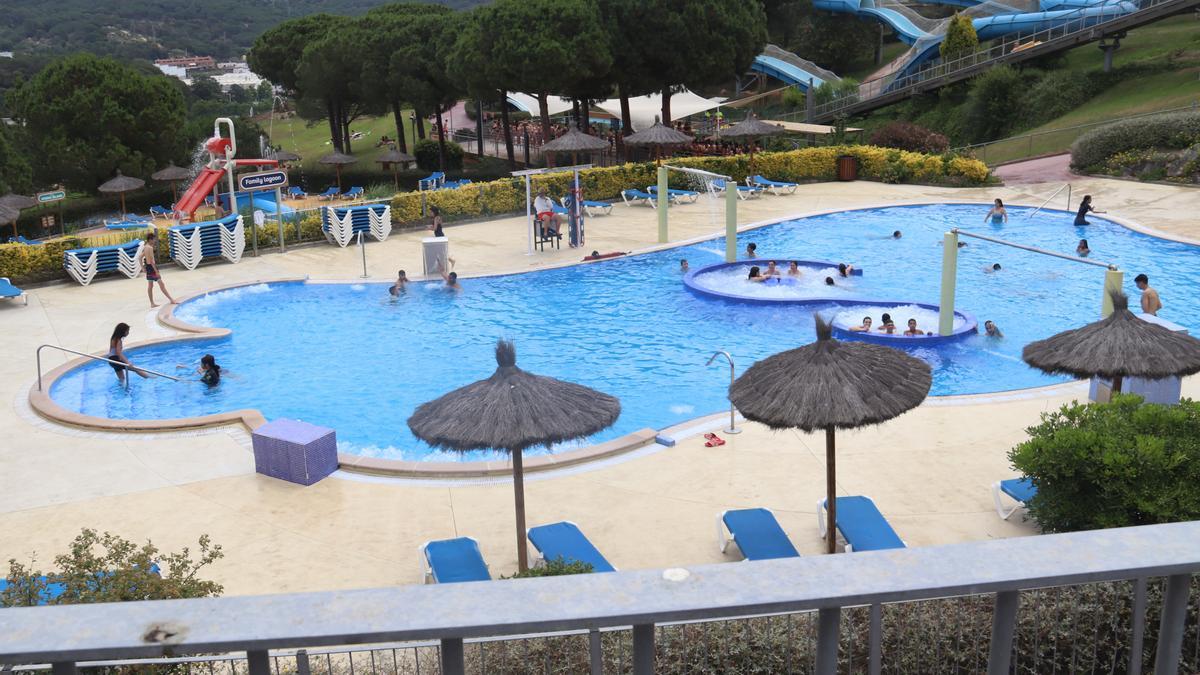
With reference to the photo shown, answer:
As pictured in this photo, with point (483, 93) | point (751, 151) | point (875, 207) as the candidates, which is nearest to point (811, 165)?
point (751, 151)

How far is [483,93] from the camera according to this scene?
41719 millimetres

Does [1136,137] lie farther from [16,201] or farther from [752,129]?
[16,201]

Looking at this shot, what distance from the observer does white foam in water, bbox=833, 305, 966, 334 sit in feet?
64.5

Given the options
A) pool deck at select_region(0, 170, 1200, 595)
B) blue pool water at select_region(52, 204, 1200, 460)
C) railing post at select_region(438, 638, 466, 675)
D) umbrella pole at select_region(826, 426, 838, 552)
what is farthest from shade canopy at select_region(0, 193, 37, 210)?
railing post at select_region(438, 638, 466, 675)

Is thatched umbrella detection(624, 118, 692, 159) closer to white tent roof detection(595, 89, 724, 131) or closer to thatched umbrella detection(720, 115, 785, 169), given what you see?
thatched umbrella detection(720, 115, 785, 169)

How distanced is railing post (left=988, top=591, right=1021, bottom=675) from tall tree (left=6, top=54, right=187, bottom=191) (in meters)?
44.9

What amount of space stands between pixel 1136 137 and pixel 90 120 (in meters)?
37.5

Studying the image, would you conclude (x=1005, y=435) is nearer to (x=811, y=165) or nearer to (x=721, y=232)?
(x=721, y=232)

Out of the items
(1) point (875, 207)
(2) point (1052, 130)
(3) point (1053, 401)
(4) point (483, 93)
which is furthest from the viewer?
(4) point (483, 93)

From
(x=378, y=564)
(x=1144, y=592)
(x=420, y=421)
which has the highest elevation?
(x=1144, y=592)

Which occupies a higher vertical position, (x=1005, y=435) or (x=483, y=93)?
(x=483, y=93)

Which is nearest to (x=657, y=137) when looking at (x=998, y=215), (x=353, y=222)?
(x=353, y=222)

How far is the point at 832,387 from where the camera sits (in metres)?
9.59

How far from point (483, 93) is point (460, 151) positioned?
8064mm
